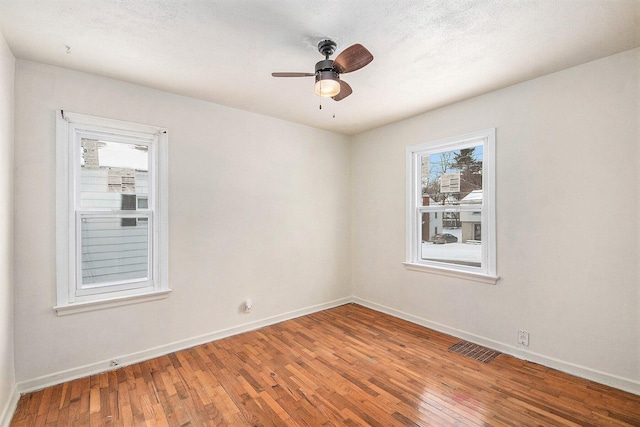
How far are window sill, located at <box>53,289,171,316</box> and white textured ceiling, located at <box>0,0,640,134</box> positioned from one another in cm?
205

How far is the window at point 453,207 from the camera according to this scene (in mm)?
3172

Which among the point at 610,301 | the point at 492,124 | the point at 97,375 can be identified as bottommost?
the point at 97,375

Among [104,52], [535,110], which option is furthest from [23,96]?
[535,110]

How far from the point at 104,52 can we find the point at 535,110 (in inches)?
147

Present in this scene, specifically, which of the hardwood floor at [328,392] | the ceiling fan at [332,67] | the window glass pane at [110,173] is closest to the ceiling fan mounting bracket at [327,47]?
the ceiling fan at [332,67]

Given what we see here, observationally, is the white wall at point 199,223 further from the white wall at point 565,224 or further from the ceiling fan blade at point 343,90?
the white wall at point 565,224

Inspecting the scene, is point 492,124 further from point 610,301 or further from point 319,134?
point 319,134

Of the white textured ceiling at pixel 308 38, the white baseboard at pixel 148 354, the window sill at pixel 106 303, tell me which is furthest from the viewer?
the window sill at pixel 106 303

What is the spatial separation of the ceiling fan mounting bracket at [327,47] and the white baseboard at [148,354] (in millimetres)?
3063

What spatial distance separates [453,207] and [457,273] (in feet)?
2.52

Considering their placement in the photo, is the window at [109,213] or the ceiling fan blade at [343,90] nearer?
the ceiling fan blade at [343,90]

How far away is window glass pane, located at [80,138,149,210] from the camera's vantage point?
2717 millimetres

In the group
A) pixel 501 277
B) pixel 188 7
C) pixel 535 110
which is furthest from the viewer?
pixel 501 277

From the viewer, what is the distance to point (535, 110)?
110 inches
